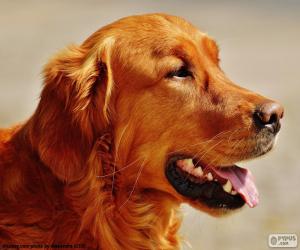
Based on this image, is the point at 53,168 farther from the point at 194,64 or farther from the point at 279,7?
the point at 279,7

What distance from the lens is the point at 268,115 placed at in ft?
13.2

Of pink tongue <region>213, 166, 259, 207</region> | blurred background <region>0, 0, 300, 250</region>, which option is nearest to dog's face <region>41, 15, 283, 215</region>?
pink tongue <region>213, 166, 259, 207</region>

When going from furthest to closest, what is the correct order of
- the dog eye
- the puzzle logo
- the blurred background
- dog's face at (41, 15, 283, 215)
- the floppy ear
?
1. the blurred background
2. the puzzle logo
3. the dog eye
4. dog's face at (41, 15, 283, 215)
5. the floppy ear

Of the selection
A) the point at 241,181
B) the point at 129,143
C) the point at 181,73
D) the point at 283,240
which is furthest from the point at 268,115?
the point at 283,240

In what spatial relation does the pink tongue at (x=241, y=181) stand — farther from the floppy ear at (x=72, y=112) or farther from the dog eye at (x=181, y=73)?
the floppy ear at (x=72, y=112)

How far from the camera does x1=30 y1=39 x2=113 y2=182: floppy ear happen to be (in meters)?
3.98

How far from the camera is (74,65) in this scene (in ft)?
13.9

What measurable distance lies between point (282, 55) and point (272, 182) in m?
3.62

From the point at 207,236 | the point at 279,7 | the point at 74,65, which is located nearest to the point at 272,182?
the point at 207,236

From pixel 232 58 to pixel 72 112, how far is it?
5.86 metres

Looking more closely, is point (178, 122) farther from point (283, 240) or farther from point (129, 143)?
point (283, 240)

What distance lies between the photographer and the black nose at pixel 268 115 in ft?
13.2

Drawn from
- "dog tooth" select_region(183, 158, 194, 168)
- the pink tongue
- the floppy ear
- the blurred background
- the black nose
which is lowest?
the blurred background

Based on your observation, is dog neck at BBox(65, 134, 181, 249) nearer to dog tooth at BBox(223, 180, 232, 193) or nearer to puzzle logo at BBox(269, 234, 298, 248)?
dog tooth at BBox(223, 180, 232, 193)
